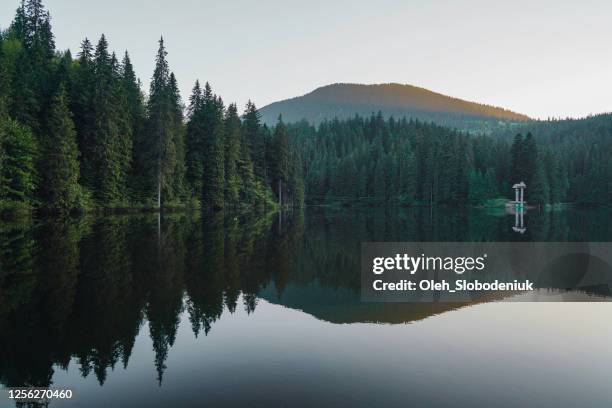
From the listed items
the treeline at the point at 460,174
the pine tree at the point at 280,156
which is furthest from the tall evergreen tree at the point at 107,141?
the treeline at the point at 460,174

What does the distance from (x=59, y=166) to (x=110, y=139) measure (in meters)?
9.77

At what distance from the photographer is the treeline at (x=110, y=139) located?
41.6m

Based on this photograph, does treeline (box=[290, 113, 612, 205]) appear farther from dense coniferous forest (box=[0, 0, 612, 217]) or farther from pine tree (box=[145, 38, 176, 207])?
pine tree (box=[145, 38, 176, 207])

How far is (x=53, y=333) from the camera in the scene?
30.5 ft

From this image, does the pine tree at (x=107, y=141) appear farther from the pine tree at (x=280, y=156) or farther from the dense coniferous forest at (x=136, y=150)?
the pine tree at (x=280, y=156)

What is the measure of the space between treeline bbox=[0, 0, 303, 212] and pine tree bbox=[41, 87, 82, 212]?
9 cm

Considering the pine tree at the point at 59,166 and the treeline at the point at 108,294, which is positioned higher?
the pine tree at the point at 59,166

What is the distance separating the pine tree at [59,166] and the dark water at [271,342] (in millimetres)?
27347

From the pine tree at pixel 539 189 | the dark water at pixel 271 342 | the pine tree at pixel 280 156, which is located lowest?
the dark water at pixel 271 342

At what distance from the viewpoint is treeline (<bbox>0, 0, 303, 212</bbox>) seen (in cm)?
4156

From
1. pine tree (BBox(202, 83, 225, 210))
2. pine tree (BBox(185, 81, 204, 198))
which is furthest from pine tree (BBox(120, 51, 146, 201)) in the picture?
pine tree (BBox(202, 83, 225, 210))

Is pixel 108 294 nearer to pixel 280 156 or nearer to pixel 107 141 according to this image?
pixel 107 141

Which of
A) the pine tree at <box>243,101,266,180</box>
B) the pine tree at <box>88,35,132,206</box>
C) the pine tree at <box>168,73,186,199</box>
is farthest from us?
the pine tree at <box>243,101,266,180</box>

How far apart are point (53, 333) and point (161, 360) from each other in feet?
8.70
